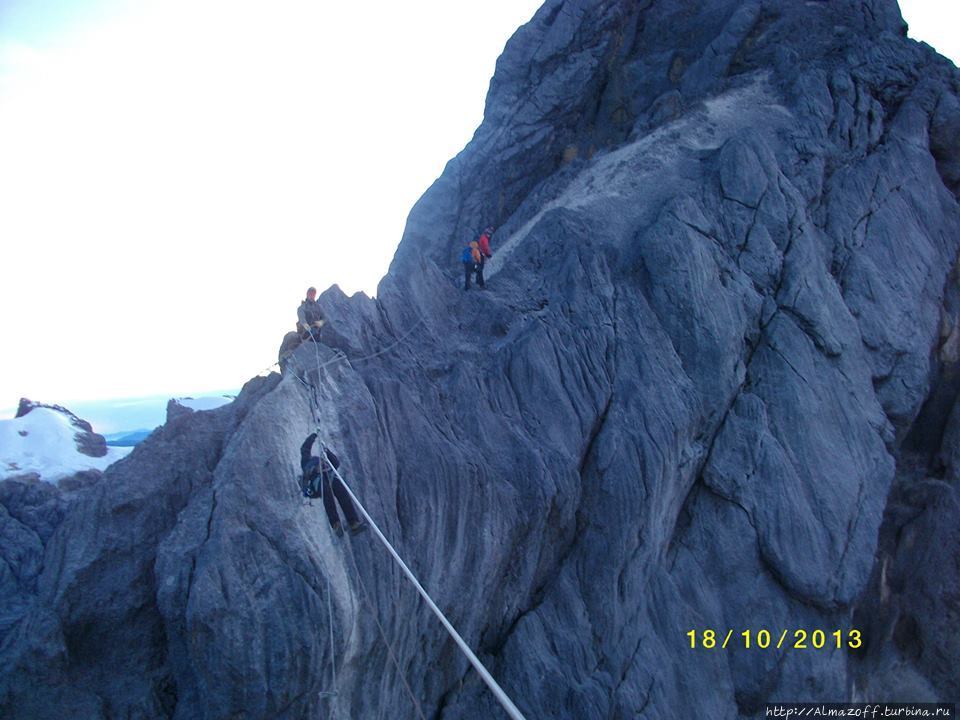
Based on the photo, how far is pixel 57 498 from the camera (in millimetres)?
17062

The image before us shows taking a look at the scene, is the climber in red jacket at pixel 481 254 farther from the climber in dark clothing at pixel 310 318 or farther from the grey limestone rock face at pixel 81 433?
the grey limestone rock face at pixel 81 433

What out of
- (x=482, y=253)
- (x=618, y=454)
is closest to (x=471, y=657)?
(x=618, y=454)

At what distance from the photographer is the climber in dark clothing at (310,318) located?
639 inches

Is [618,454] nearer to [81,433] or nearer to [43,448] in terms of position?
[43,448]

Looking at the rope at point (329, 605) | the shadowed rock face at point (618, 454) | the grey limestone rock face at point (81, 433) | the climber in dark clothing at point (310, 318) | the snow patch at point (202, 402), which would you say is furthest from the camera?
the snow patch at point (202, 402)

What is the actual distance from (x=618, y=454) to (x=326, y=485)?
27.2 feet

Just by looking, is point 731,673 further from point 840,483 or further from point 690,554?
point 840,483

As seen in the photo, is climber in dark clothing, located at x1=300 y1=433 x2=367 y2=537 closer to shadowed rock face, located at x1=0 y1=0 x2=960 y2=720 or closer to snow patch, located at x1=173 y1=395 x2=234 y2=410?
shadowed rock face, located at x1=0 y1=0 x2=960 y2=720

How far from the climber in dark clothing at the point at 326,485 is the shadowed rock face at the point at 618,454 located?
0.43m

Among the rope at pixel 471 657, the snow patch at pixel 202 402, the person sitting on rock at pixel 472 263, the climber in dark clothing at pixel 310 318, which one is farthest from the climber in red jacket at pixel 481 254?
the rope at pixel 471 657

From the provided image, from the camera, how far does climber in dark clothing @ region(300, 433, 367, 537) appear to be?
12188 mm

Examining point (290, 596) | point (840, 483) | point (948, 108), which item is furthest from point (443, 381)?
point (948, 108)

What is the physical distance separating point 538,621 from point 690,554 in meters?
5.33

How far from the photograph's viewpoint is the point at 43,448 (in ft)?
67.5
